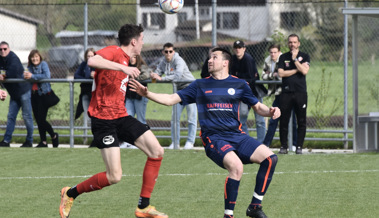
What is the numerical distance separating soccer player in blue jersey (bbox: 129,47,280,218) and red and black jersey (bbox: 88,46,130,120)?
0.17m

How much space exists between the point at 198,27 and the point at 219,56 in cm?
987

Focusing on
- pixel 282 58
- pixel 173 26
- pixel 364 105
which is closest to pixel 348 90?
pixel 364 105

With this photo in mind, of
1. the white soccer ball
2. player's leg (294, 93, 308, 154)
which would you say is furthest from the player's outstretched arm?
player's leg (294, 93, 308, 154)

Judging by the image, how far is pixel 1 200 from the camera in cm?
885

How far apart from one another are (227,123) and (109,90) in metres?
1.22

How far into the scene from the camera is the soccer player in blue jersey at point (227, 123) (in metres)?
7.54

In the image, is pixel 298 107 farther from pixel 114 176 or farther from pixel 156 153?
pixel 114 176

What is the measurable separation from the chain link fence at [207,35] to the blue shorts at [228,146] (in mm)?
7070

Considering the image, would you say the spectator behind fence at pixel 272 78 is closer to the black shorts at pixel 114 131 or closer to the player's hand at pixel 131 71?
the black shorts at pixel 114 131

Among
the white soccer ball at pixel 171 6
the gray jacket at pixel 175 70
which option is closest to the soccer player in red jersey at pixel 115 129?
the white soccer ball at pixel 171 6

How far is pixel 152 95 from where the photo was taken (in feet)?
25.6

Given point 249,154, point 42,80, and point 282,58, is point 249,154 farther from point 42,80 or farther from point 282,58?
point 42,80

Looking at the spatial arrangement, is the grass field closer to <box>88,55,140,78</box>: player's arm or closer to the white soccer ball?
<box>88,55,140,78</box>: player's arm

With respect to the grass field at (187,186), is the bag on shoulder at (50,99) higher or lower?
higher
